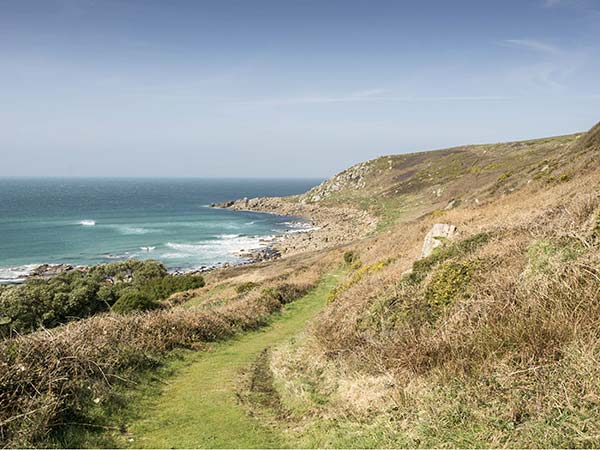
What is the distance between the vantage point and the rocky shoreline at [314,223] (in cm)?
7461

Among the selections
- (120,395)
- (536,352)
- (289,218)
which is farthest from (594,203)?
(289,218)

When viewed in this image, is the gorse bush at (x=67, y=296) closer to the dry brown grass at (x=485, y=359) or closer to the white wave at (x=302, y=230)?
the dry brown grass at (x=485, y=359)

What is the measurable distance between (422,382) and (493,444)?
2.13 metres

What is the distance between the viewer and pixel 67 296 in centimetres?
3394

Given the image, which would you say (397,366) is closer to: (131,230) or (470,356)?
(470,356)

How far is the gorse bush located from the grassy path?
591 inches

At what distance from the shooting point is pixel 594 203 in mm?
11398

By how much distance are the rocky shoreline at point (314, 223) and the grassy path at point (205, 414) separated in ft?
186

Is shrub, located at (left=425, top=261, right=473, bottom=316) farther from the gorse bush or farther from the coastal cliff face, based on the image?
the coastal cliff face

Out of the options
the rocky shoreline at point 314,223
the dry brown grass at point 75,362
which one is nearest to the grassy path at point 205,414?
the dry brown grass at point 75,362

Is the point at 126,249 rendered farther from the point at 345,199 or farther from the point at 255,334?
the point at 345,199

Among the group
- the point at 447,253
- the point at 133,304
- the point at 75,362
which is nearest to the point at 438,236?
the point at 447,253

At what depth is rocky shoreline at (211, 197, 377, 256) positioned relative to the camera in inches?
2937

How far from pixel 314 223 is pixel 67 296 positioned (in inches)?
3122
